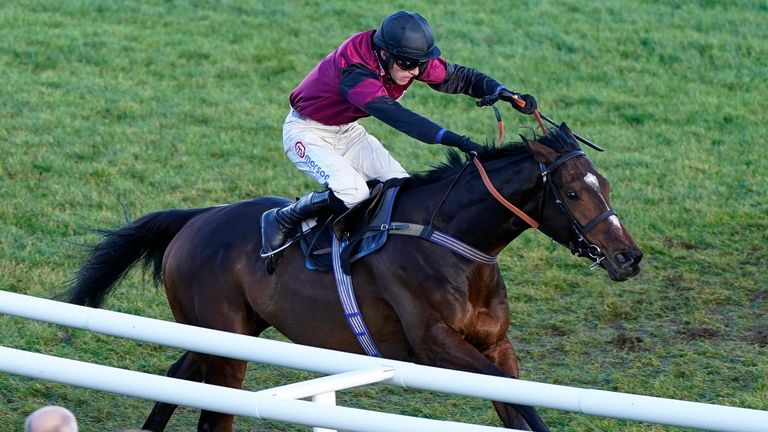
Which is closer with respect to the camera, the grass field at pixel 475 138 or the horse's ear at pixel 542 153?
the horse's ear at pixel 542 153

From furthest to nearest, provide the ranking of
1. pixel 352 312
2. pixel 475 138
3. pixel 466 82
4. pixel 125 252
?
pixel 475 138, pixel 125 252, pixel 466 82, pixel 352 312

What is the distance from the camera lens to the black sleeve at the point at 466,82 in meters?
5.41

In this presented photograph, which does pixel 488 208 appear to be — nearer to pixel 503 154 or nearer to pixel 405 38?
pixel 503 154

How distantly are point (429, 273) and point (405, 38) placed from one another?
3.11ft

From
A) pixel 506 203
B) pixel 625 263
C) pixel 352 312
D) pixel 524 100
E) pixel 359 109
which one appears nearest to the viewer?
pixel 625 263

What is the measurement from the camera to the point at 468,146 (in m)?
4.73

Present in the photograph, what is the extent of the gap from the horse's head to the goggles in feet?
2.00

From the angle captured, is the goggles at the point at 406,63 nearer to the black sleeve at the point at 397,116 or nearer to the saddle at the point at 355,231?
the black sleeve at the point at 397,116

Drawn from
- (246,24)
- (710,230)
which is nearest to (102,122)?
(246,24)

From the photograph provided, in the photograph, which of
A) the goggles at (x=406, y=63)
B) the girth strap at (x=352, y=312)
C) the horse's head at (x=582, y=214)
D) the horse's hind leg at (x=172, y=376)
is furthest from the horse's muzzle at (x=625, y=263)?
the horse's hind leg at (x=172, y=376)

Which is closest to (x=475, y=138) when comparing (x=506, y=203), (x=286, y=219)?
(x=286, y=219)

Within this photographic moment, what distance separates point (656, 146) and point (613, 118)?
0.71 m

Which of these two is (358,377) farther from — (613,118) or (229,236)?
(613,118)

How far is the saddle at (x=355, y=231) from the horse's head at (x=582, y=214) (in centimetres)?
67
